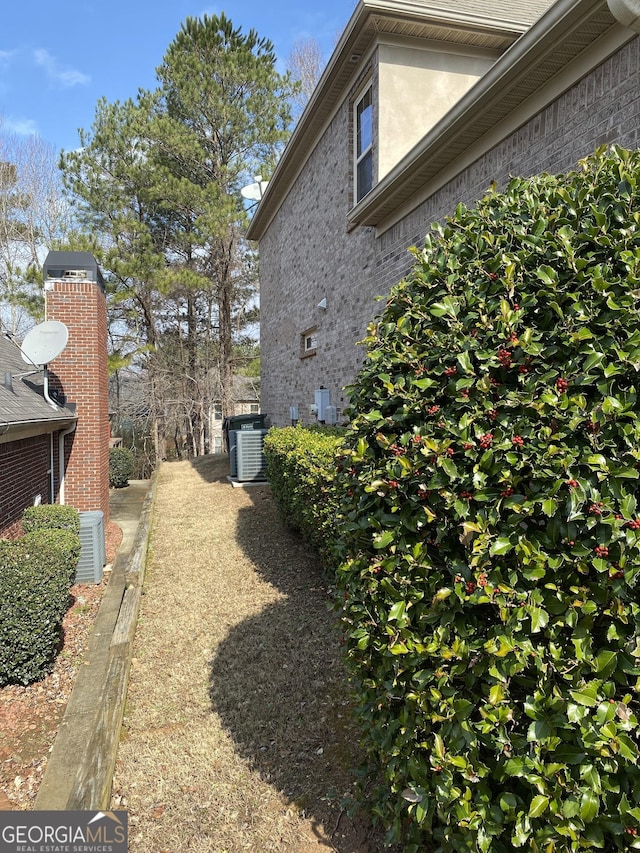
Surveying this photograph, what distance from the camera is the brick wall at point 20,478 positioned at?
6277 millimetres

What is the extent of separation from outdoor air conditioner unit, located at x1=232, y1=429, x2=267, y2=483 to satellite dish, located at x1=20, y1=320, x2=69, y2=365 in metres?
4.94

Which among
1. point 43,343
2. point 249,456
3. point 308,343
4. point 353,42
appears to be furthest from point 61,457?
point 353,42

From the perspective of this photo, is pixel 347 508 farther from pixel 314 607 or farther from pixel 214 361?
pixel 214 361

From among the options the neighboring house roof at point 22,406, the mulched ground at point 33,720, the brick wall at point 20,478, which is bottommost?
the mulched ground at point 33,720

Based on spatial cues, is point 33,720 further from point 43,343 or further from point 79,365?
point 79,365

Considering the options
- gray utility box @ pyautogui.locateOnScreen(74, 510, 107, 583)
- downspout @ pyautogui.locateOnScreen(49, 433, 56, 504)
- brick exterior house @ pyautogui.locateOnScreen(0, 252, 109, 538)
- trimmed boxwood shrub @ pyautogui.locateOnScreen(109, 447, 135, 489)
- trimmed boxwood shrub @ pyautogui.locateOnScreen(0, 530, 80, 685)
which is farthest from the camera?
trimmed boxwood shrub @ pyautogui.locateOnScreen(109, 447, 135, 489)

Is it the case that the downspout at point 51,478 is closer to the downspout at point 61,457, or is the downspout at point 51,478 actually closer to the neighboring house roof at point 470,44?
the downspout at point 61,457

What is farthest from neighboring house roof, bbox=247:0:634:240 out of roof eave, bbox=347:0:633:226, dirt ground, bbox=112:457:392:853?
dirt ground, bbox=112:457:392:853

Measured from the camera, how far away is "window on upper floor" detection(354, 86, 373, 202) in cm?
778

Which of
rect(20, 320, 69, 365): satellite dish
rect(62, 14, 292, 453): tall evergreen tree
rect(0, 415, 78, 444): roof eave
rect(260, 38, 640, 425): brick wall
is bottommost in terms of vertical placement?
rect(0, 415, 78, 444): roof eave

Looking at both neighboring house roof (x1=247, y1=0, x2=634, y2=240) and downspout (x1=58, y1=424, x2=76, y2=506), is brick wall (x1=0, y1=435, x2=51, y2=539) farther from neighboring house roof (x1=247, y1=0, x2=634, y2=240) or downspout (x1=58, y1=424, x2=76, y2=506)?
neighboring house roof (x1=247, y1=0, x2=634, y2=240)

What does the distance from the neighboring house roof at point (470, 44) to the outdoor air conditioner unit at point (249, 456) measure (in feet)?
20.7

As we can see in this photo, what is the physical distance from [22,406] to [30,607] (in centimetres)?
340

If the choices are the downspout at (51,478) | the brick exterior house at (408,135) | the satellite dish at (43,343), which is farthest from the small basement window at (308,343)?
the downspout at (51,478)
